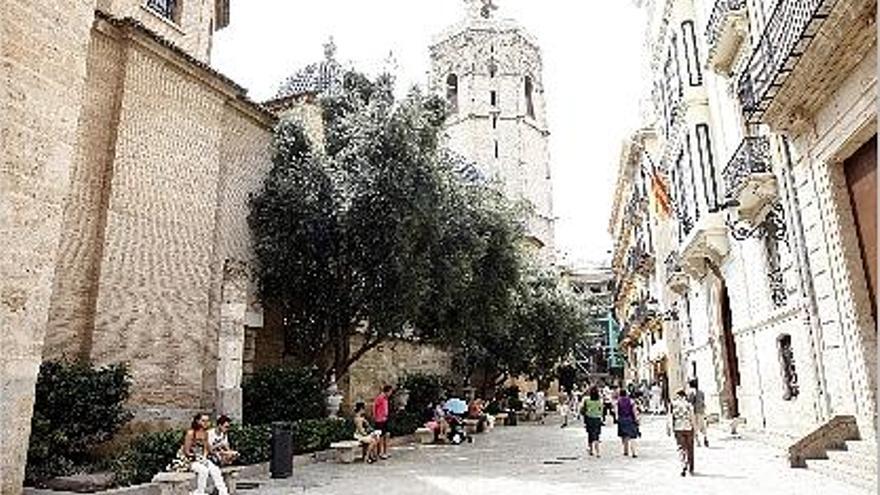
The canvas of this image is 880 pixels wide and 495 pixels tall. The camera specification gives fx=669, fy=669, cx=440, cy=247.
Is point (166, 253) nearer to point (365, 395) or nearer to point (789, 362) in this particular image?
point (365, 395)

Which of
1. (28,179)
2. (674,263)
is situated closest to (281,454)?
(28,179)

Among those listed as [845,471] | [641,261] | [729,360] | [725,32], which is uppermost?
[725,32]

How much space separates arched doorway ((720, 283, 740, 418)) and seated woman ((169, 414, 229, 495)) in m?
13.8

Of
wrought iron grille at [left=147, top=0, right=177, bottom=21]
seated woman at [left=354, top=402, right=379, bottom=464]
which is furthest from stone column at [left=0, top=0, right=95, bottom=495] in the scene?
wrought iron grille at [left=147, top=0, right=177, bottom=21]

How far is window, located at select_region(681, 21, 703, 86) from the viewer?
56.8 ft

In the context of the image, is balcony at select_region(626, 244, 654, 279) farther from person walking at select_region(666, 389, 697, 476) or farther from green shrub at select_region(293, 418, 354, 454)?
person walking at select_region(666, 389, 697, 476)

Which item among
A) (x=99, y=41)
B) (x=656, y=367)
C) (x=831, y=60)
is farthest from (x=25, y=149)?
(x=656, y=367)

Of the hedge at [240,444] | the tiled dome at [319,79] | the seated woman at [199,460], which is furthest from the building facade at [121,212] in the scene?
the tiled dome at [319,79]

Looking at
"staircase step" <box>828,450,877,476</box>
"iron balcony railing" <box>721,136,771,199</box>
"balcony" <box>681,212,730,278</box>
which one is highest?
"iron balcony railing" <box>721,136,771,199</box>

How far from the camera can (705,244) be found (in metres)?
16.7

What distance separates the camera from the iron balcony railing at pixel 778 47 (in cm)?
873

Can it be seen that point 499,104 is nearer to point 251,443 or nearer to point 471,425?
point 471,425

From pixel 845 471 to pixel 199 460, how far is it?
28.7 feet

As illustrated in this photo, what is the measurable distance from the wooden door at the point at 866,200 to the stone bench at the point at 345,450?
9.62m
